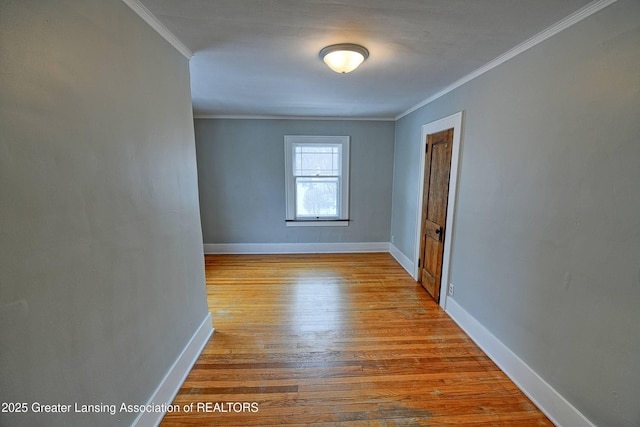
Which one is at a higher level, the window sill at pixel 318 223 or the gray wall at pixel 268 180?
the gray wall at pixel 268 180

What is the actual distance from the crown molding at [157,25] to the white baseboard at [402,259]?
3609 millimetres

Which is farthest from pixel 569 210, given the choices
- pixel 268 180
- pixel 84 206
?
pixel 268 180

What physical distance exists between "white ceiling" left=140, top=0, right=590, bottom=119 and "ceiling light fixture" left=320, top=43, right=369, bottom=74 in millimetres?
43

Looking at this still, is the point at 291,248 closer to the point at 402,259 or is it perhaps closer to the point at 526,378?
the point at 402,259

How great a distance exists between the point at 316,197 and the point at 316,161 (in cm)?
66

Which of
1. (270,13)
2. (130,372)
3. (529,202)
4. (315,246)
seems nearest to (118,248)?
(130,372)

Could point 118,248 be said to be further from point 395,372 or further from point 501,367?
point 501,367

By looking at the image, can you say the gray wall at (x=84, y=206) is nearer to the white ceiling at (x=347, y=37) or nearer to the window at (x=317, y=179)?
the white ceiling at (x=347, y=37)

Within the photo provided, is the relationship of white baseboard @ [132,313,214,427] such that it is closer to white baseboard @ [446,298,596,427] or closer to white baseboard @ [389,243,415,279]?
white baseboard @ [446,298,596,427]

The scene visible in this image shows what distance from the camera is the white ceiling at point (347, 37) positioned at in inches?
54.1

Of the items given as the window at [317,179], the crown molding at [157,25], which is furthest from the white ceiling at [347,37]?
the window at [317,179]

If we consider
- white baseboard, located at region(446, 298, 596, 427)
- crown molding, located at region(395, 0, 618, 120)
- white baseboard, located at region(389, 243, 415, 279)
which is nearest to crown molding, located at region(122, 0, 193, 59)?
crown molding, located at region(395, 0, 618, 120)

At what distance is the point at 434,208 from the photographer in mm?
3178

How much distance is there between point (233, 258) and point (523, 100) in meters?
4.39
